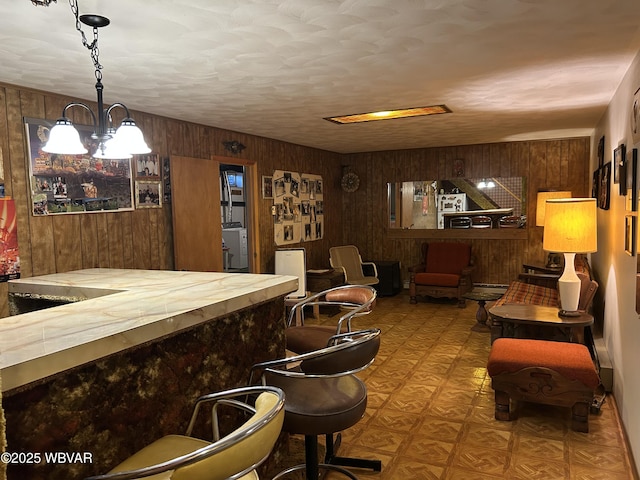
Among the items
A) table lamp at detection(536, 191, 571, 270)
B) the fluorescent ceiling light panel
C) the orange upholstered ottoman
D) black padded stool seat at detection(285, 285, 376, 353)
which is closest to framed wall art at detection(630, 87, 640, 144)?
the orange upholstered ottoman

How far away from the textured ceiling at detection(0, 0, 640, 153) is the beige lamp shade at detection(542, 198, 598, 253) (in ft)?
2.94

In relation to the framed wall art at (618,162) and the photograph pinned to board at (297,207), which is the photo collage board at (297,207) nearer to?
the photograph pinned to board at (297,207)

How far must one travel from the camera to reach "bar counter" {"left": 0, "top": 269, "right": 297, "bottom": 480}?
51.0 inches

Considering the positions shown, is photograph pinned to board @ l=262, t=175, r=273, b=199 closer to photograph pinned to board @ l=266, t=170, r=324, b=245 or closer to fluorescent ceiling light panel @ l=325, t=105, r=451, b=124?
photograph pinned to board @ l=266, t=170, r=324, b=245

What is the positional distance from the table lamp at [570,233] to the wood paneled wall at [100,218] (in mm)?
3261

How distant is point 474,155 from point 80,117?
5.58 m

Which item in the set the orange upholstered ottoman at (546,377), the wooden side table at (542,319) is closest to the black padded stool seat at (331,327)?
the orange upholstered ottoman at (546,377)

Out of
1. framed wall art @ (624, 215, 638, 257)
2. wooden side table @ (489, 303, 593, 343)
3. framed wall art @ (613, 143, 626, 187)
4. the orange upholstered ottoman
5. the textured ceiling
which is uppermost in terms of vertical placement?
the textured ceiling

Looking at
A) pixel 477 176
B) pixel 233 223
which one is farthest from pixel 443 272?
pixel 233 223

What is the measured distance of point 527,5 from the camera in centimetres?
207

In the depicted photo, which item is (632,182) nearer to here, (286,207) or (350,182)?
(286,207)

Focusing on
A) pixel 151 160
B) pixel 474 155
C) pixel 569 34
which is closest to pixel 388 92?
pixel 569 34

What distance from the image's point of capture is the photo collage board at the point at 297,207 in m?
6.25

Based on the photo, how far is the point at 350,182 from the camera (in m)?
8.04
